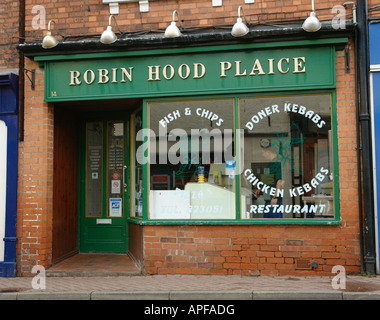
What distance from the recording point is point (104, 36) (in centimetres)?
696

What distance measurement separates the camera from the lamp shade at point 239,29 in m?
6.73

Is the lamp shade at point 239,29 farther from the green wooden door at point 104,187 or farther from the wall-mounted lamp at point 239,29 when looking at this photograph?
the green wooden door at point 104,187

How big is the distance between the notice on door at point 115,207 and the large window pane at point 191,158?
1.39 m

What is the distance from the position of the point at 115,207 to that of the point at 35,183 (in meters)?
1.75

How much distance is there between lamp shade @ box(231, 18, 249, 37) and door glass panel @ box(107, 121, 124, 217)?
3.16 metres

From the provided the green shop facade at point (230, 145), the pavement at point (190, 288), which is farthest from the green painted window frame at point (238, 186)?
the pavement at point (190, 288)

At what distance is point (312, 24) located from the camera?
21.7 feet

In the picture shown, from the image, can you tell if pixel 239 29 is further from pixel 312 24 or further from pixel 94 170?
pixel 94 170

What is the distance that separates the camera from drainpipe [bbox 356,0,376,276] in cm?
673

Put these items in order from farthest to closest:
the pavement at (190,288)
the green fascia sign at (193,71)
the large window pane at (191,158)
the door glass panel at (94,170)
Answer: the door glass panel at (94,170), the large window pane at (191,158), the green fascia sign at (193,71), the pavement at (190,288)

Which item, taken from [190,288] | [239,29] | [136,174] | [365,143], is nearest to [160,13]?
[239,29]

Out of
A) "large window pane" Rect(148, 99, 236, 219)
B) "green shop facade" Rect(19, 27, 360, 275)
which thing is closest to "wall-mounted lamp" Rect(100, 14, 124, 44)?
"green shop facade" Rect(19, 27, 360, 275)
